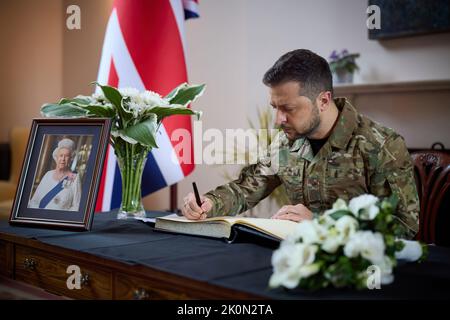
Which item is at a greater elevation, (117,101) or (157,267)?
(117,101)

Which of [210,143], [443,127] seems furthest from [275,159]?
[210,143]

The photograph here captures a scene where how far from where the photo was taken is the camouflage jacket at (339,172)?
5.13 feet

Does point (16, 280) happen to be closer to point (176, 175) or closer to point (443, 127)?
point (176, 175)

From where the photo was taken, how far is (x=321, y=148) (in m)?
1.73

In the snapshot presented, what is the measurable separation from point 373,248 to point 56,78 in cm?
592

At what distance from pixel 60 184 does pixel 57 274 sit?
357 mm

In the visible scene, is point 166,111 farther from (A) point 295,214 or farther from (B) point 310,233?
(B) point 310,233

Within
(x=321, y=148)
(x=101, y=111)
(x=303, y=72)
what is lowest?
(x=321, y=148)

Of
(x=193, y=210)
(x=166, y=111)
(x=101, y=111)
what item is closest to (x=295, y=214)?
(x=193, y=210)

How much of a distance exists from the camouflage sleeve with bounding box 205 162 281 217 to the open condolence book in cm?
19

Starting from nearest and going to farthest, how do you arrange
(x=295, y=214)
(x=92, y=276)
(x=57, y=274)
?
Answer: (x=92, y=276) → (x=57, y=274) → (x=295, y=214)

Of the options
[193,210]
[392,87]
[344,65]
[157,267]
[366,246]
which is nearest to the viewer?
[366,246]

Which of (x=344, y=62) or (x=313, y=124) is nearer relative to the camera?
(x=313, y=124)

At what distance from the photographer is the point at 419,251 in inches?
47.3
